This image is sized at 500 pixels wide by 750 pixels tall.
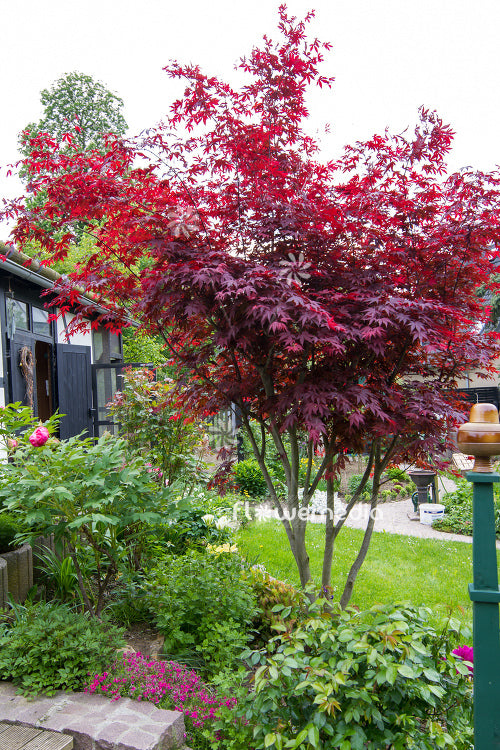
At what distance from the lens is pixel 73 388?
26.3 ft

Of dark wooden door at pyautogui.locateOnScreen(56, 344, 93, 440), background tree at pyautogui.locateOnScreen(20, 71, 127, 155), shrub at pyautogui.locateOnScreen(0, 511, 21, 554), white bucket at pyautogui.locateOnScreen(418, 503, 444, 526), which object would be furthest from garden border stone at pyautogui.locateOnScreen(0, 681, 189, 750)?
background tree at pyautogui.locateOnScreen(20, 71, 127, 155)

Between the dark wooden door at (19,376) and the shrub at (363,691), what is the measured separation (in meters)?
4.74

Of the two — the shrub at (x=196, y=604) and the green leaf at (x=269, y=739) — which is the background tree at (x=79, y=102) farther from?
the green leaf at (x=269, y=739)

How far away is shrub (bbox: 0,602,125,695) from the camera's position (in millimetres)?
2312

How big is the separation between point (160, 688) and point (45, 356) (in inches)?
317

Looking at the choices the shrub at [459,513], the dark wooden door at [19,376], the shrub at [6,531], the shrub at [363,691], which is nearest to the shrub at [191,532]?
the shrub at [6,531]

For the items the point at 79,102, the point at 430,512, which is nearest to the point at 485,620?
the point at 430,512

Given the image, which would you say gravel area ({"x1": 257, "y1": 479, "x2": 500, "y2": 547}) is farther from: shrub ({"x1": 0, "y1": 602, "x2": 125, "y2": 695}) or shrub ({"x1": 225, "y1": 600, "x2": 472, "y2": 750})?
shrub ({"x1": 225, "y1": 600, "x2": 472, "y2": 750})

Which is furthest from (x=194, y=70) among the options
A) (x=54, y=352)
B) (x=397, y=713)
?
(x=54, y=352)

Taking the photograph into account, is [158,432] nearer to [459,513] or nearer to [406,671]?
[406,671]

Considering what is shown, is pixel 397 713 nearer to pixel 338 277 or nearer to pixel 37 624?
pixel 37 624

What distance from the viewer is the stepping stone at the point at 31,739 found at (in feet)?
6.40

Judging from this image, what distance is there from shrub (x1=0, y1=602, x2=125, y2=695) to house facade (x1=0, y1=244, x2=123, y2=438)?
1.46 m

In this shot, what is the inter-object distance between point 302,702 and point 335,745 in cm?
21
